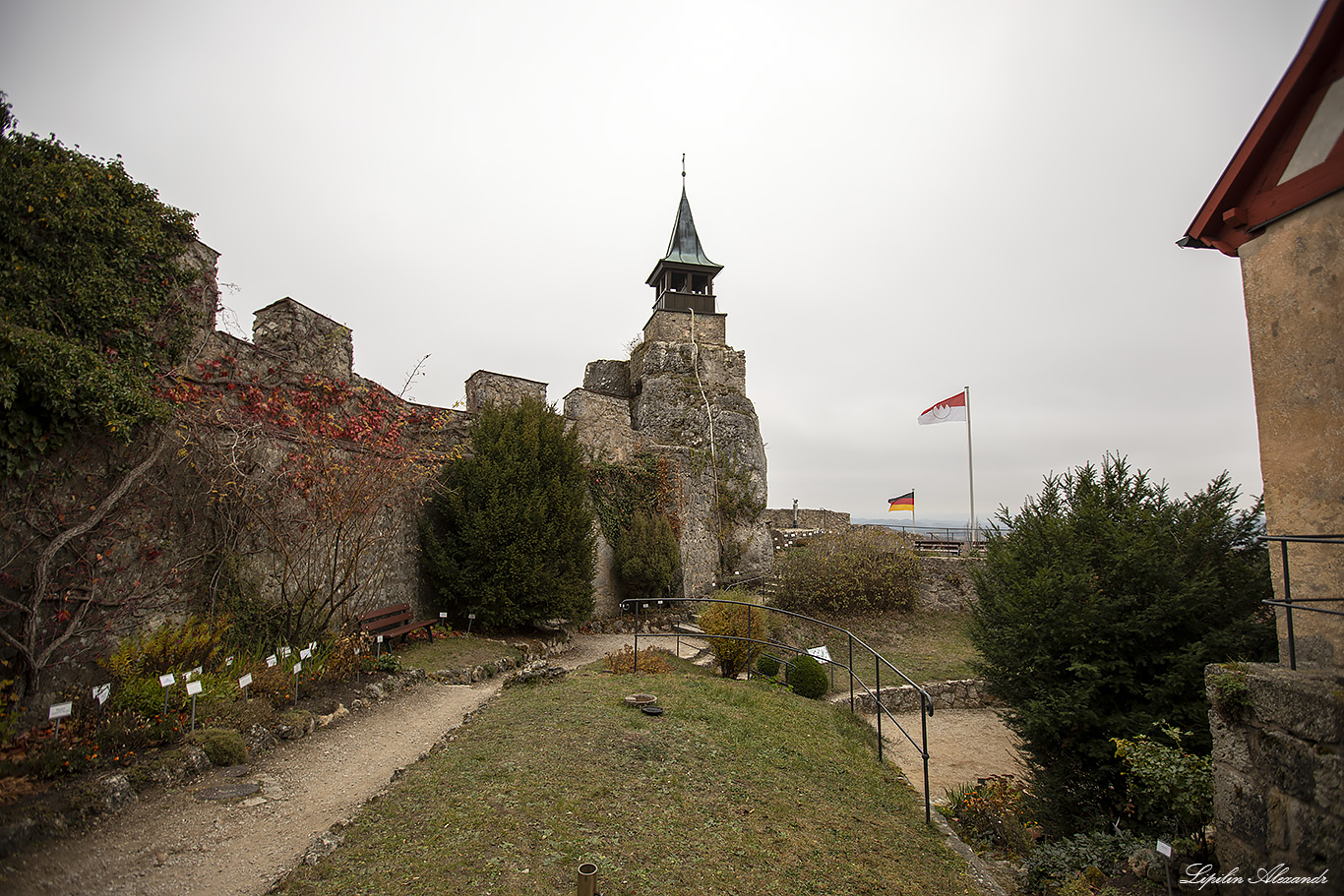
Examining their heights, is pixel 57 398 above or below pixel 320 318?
below

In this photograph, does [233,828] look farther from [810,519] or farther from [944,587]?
[810,519]

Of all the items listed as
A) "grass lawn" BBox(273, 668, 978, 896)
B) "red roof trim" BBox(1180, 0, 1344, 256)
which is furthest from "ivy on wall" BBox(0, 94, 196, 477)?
"red roof trim" BBox(1180, 0, 1344, 256)

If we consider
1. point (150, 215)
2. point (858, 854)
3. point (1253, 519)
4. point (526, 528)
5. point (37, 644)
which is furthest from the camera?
point (526, 528)

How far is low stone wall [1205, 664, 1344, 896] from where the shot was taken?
3.28 m

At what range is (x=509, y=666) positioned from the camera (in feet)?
30.4


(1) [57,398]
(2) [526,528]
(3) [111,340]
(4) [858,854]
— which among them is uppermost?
(3) [111,340]

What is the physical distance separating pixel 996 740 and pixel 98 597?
37.4 ft

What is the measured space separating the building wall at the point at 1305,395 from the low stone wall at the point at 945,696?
6831 millimetres

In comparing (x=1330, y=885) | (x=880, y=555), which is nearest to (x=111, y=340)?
(x=1330, y=885)

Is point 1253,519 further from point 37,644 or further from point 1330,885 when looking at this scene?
point 37,644

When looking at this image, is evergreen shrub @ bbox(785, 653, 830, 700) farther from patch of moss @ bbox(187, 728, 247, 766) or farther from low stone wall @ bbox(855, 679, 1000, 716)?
patch of moss @ bbox(187, 728, 247, 766)

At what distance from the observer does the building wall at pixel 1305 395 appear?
388 centimetres

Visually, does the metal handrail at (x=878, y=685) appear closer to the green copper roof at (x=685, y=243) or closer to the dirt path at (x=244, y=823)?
the dirt path at (x=244, y=823)

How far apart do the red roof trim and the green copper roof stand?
83.1 ft
